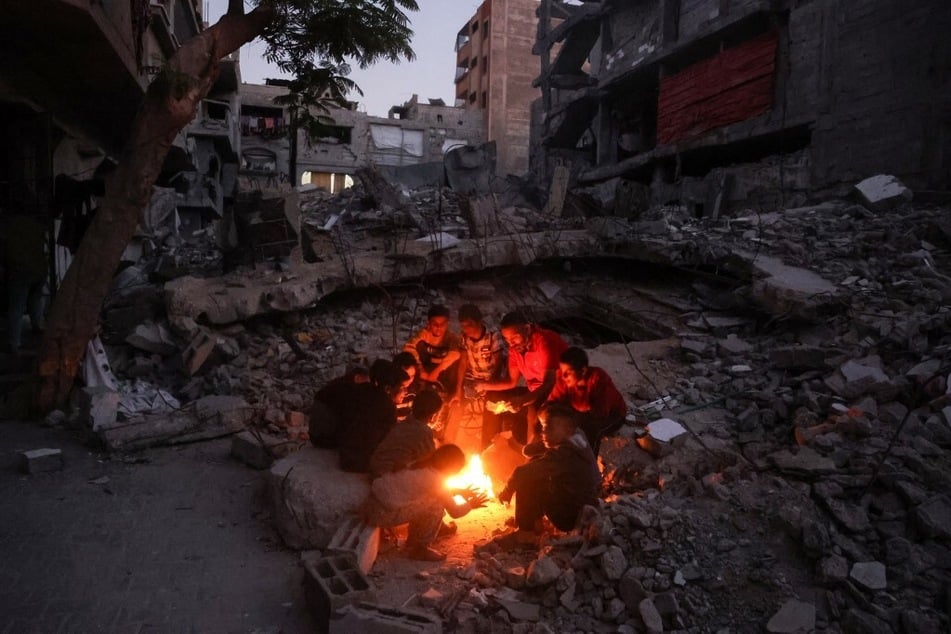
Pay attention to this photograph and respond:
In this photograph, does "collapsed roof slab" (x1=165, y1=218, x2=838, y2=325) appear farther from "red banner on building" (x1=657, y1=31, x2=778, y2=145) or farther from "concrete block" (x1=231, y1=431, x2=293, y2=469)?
"red banner on building" (x1=657, y1=31, x2=778, y2=145)

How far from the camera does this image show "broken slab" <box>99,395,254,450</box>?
5730 millimetres

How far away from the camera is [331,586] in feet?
10.5

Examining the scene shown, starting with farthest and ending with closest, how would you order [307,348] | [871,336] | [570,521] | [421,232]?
[421,232]
[307,348]
[871,336]
[570,521]

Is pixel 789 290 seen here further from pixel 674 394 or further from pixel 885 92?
pixel 885 92

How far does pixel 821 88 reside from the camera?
12.8 meters

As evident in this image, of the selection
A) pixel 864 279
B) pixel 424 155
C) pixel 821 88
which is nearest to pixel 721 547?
pixel 864 279

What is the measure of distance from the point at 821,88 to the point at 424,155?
24699 millimetres

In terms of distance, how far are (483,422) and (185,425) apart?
3032 millimetres

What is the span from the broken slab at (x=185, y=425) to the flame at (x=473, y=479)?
8.69ft

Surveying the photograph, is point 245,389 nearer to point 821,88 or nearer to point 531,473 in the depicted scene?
point 531,473

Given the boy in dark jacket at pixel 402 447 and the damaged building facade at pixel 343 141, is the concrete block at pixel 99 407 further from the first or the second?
the damaged building facade at pixel 343 141

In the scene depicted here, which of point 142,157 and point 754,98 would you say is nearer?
point 142,157

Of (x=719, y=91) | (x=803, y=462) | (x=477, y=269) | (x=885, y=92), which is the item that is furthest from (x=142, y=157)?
(x=719, y=91)

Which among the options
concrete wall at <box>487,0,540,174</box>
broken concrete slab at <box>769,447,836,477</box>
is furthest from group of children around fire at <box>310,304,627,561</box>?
concrete wall at <box>487,0,540,174</box>
